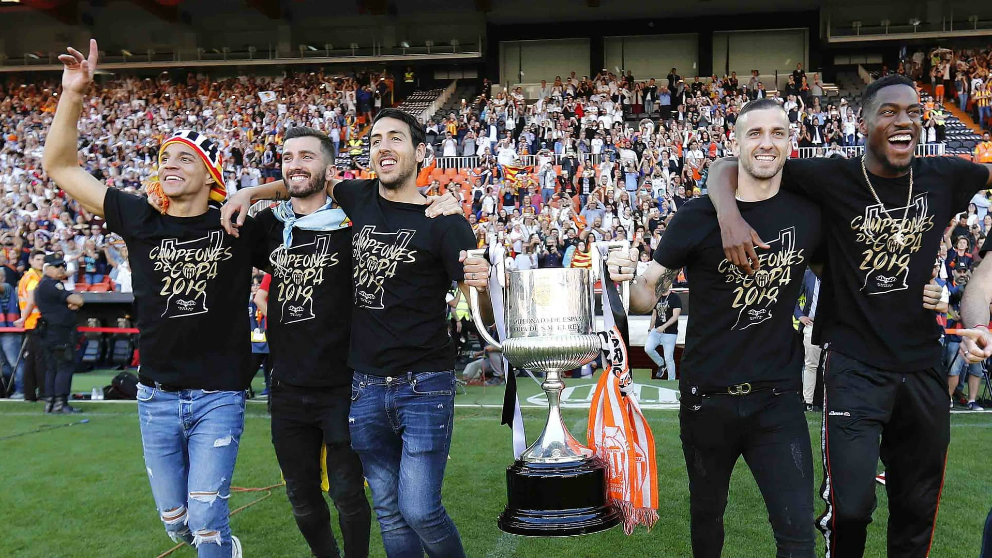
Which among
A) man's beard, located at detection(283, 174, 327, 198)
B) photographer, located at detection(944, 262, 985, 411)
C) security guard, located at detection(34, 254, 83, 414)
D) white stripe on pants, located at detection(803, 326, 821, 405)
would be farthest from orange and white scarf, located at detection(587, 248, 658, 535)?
security guard, located at detection(34, 254, 83, 414)

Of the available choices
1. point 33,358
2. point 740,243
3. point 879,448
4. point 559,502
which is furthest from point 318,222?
point 33,358

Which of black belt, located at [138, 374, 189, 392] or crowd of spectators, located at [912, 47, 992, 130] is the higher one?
crowd of spectators, located at [912, 47, 992, 130]

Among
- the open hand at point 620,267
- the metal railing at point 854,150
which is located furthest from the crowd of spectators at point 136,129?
the open hand at point 620,267

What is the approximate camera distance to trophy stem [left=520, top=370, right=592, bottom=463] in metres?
3.59

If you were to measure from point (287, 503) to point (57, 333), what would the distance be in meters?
5.84

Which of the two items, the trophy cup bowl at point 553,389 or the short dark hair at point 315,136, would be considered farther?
the short dark hair at point 315,136

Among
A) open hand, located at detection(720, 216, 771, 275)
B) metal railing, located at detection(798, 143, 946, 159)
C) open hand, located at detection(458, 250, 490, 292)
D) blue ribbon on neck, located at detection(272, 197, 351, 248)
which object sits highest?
metal railing, located at detection(798, 143, 946, 159)

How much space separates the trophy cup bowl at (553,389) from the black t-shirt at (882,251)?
1.00m

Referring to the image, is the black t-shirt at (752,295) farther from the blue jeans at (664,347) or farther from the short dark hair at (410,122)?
the blue jeans at (664,347)

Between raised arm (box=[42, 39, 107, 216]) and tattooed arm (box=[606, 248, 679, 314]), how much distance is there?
7.31 feet

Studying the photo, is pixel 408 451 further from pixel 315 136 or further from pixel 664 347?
pixel 664 347

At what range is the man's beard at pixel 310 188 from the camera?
3.80 m

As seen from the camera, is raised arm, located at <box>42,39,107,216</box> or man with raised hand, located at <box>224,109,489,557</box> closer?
man with raised hand, located at <box>224,109,489,557</box>

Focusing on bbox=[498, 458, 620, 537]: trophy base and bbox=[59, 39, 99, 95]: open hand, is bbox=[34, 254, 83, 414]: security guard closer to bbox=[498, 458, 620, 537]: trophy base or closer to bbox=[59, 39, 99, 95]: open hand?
bbox=[59, 39, 99, 95]: open hand
